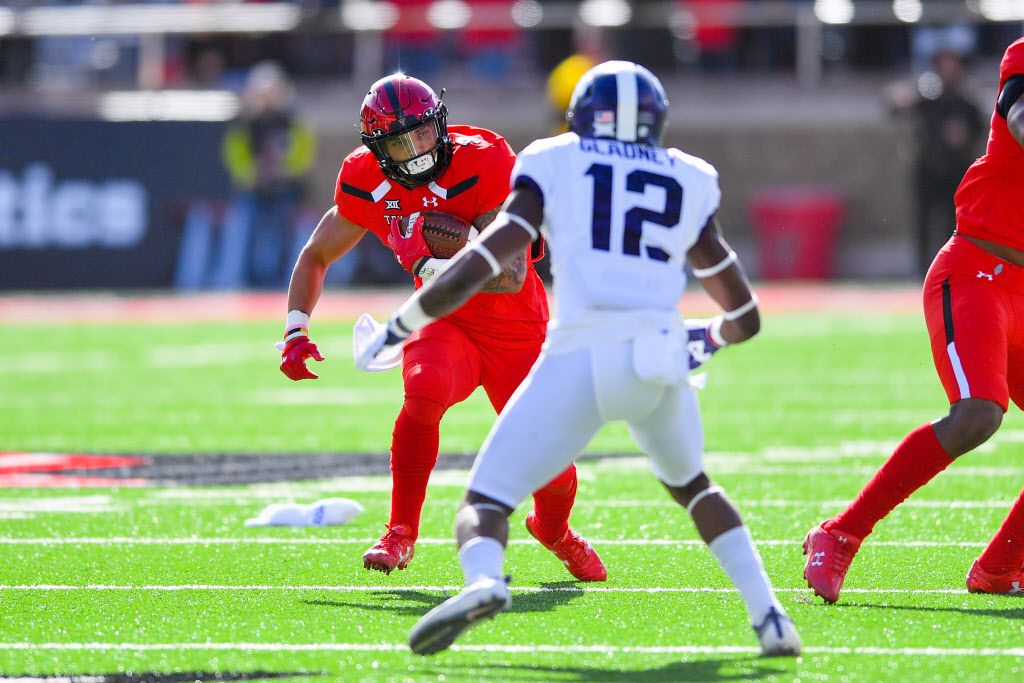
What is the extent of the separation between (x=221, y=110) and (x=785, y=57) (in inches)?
260

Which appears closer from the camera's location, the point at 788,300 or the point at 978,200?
the point at 978,200

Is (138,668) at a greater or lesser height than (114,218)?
greater

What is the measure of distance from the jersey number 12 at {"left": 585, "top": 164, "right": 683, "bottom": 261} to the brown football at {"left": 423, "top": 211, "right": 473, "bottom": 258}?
136 centimetres

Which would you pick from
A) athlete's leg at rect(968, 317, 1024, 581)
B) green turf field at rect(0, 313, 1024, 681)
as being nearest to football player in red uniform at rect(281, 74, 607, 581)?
green turf field at rect(0, 313, 1024, 681)

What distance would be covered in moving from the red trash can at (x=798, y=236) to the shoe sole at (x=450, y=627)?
1605cm

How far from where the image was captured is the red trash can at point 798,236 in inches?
792

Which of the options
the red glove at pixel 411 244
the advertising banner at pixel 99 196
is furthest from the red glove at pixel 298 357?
the advertising banner at pixel 99 196

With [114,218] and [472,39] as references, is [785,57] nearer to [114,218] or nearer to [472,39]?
[472,39]

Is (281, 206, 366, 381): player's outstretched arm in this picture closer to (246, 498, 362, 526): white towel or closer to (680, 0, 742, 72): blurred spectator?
(246, 498, 362, 526): white towel

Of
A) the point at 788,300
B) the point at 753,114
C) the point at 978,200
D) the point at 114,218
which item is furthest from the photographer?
the point at 753,114

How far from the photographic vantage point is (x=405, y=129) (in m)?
5.72

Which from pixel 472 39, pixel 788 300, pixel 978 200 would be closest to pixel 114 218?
pixel 472 39

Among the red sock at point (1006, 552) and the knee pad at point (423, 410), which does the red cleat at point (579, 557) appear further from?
the red sock at point (1006, 552)

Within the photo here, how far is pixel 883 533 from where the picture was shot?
261 inches
